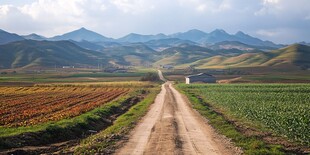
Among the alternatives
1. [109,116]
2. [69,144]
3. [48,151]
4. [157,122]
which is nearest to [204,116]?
[157,122]

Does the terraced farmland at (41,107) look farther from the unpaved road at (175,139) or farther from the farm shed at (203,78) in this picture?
the farm shed at (203,78)

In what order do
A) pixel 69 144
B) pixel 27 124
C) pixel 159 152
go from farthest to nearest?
pixel 27 124 < pixel 69 144 < pixel 159 152

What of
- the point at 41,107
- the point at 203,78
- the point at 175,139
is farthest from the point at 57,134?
the point at 203,78

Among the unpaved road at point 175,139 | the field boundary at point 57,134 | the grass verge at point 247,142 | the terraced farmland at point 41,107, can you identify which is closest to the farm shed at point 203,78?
the terraced farmland at point 41,107

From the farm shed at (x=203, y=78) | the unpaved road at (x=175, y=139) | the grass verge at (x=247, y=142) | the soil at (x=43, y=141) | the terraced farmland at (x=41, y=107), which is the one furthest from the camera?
the farm shed at (x=203, y=78)

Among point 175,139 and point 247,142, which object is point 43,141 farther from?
point 247,142

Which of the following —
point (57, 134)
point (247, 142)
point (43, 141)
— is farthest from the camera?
point (57, 134)

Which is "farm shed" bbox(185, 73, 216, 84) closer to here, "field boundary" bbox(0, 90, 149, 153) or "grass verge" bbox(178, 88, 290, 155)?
"field boundary" bbox(0, 90, 149, 153)

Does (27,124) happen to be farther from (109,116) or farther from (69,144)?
(109,116)

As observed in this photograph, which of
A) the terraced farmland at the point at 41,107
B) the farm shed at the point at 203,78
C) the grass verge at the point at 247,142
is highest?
the farm shed at the point at 203,78

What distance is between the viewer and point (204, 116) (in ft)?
119

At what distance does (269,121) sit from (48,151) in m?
17.7

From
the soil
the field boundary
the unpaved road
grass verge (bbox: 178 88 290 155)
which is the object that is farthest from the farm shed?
the soil

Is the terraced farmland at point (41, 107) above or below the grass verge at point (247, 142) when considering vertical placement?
above
